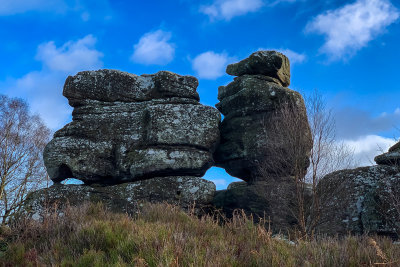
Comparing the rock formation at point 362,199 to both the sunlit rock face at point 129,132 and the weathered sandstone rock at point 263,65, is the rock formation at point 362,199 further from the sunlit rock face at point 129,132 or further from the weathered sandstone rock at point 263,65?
the weathered sandstone rock at point 263,65

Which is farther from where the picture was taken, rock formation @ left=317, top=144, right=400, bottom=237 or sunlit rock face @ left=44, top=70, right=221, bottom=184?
sunlit rock face @ left=44, top=70, right=221, bottom=184

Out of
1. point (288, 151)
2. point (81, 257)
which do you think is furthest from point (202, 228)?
point (288, 151)

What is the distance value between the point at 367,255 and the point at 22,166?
2370 centimetres

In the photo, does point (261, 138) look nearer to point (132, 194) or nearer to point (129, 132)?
point (129, 132)

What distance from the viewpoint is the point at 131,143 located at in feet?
57.7

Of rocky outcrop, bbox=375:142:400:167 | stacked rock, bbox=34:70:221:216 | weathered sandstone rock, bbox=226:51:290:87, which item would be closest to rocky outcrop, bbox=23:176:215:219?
stacked rock, bbox=34:70:221:216

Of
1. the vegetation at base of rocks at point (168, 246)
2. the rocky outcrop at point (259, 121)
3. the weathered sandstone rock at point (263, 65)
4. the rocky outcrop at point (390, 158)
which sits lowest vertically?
the vegetation at base of rocks at point (168, 246)

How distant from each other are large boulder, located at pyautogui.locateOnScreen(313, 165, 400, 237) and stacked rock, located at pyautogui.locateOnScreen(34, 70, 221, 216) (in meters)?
5.22

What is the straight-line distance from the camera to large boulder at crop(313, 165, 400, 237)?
14018 millimetres

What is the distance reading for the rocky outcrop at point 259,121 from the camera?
16672 millimetres

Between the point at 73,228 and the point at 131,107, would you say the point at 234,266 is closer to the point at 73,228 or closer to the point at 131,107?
the point at 73,228

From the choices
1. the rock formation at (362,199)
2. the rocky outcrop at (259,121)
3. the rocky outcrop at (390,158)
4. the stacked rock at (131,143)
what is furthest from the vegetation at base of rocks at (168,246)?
the rocky outcrop at (390,158)

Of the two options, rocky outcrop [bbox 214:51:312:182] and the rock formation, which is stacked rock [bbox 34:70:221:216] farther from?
the rock formation

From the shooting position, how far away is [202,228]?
8672 mm
